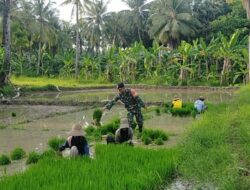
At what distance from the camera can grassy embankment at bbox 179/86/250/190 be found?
466 centimetres

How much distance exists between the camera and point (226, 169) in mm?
4828

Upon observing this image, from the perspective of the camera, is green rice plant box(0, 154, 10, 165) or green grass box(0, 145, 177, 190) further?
green rice plant box(0, 154, 10, 165)

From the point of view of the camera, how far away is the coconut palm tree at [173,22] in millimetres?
41094

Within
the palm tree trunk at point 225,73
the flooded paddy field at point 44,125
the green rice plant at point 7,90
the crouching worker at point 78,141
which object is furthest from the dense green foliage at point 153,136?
the palm tree trunk at point 225,73

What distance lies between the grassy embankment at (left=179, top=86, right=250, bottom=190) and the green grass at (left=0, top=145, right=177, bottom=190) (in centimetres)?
32

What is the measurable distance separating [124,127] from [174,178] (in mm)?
2323

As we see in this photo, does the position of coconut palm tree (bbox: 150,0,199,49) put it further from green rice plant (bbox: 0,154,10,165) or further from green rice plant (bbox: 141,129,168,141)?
green rice plant (bbox: 0,154,10,165)

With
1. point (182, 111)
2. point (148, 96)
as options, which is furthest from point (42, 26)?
point (182, 111)

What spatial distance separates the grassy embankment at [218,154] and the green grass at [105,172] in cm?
32

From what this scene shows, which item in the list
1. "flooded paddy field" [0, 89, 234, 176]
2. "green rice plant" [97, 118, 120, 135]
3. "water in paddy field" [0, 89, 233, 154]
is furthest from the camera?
"green rice plant" [97, 118, 120, 135]

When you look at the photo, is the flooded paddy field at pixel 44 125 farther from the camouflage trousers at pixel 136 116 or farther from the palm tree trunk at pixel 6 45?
the palm tree trunk at pixel 6 45

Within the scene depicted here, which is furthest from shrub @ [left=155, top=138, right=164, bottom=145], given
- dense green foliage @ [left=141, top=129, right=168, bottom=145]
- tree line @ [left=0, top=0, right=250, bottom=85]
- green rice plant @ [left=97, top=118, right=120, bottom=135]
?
tree line @ [left=0, top=0, right=250, bottom=85]

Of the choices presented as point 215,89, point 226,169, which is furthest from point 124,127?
point 215,89

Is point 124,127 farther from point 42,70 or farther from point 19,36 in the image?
point 42,70
